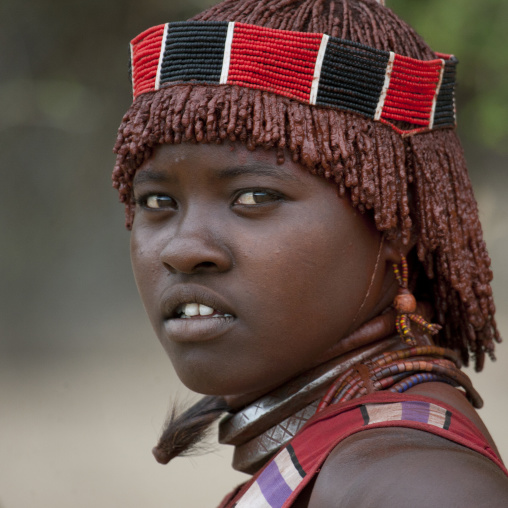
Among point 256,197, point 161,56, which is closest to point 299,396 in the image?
point 256,197

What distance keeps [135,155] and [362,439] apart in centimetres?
94

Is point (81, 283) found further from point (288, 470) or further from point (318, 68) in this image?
point (288, 470)

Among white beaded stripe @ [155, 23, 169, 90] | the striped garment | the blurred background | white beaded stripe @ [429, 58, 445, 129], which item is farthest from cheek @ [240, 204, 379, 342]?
the blurred background

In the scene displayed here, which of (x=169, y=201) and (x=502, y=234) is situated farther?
(x=502, y=234)

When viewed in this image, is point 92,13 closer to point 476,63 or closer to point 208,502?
point 476,63

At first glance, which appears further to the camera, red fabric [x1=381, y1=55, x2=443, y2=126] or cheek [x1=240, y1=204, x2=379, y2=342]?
red fabric [x1=381, y1=55, x2=443, y2=126]

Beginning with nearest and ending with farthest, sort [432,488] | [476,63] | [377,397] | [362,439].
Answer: [432,488], [362,439], [377,397], [476,63]

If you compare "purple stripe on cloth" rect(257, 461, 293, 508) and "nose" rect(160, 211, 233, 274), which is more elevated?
"nose" rect(160, 211, 233, 274)

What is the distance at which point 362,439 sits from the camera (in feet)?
5.19

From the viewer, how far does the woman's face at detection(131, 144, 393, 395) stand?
1861 millimetres

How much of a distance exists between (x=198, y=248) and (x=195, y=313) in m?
0.17

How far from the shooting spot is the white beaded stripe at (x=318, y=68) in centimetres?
194

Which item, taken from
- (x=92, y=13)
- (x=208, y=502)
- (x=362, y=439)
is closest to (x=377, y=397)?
(x=362, y=439)

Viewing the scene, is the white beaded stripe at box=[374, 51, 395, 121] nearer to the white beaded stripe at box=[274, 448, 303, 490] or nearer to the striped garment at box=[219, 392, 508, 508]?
the striped garment at box=[219, 392, 508, 508]
